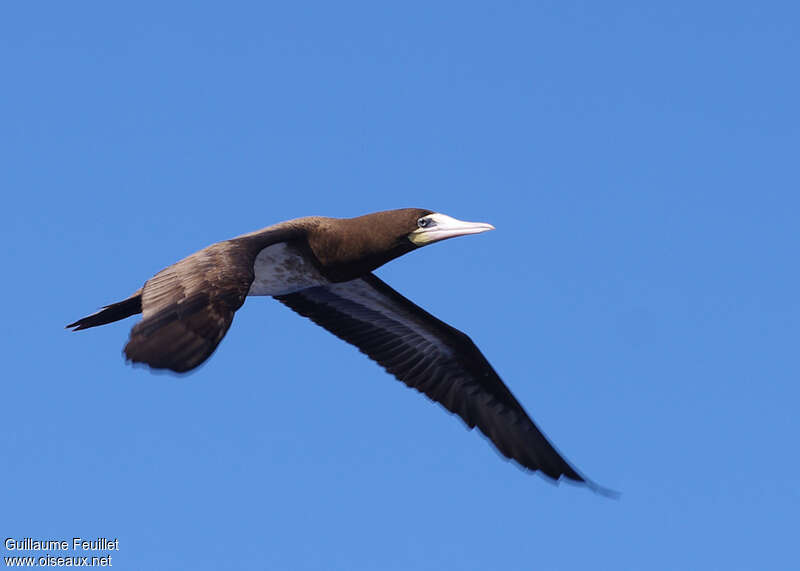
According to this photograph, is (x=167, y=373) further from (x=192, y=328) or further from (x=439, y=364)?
(x=439, y=364)

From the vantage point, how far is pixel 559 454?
17.0 metres

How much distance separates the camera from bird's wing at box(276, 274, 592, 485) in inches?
688

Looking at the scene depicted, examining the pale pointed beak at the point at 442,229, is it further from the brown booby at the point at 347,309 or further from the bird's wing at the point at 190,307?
the bird's wing at the point at 190,307

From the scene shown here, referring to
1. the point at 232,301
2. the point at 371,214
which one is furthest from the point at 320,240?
the point at 232,301

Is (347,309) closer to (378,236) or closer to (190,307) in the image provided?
(378,236)

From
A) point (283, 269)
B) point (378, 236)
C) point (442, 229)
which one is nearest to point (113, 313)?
point (283, 269)

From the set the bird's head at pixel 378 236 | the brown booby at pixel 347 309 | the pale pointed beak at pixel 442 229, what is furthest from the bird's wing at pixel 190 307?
the pale pointed beak at pixel 442 229

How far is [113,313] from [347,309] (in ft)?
13.1

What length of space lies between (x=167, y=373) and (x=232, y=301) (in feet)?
4.39

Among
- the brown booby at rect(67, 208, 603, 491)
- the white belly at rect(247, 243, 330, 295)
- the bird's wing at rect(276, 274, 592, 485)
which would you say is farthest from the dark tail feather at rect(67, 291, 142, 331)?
the bird's wing at rect(276, 274, 592, 485)

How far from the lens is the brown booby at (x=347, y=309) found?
11.6 m

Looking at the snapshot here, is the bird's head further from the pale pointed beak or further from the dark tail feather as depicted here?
the dark tail feather

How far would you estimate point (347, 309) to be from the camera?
59.1ft

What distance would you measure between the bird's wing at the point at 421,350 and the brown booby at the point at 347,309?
0.02m
